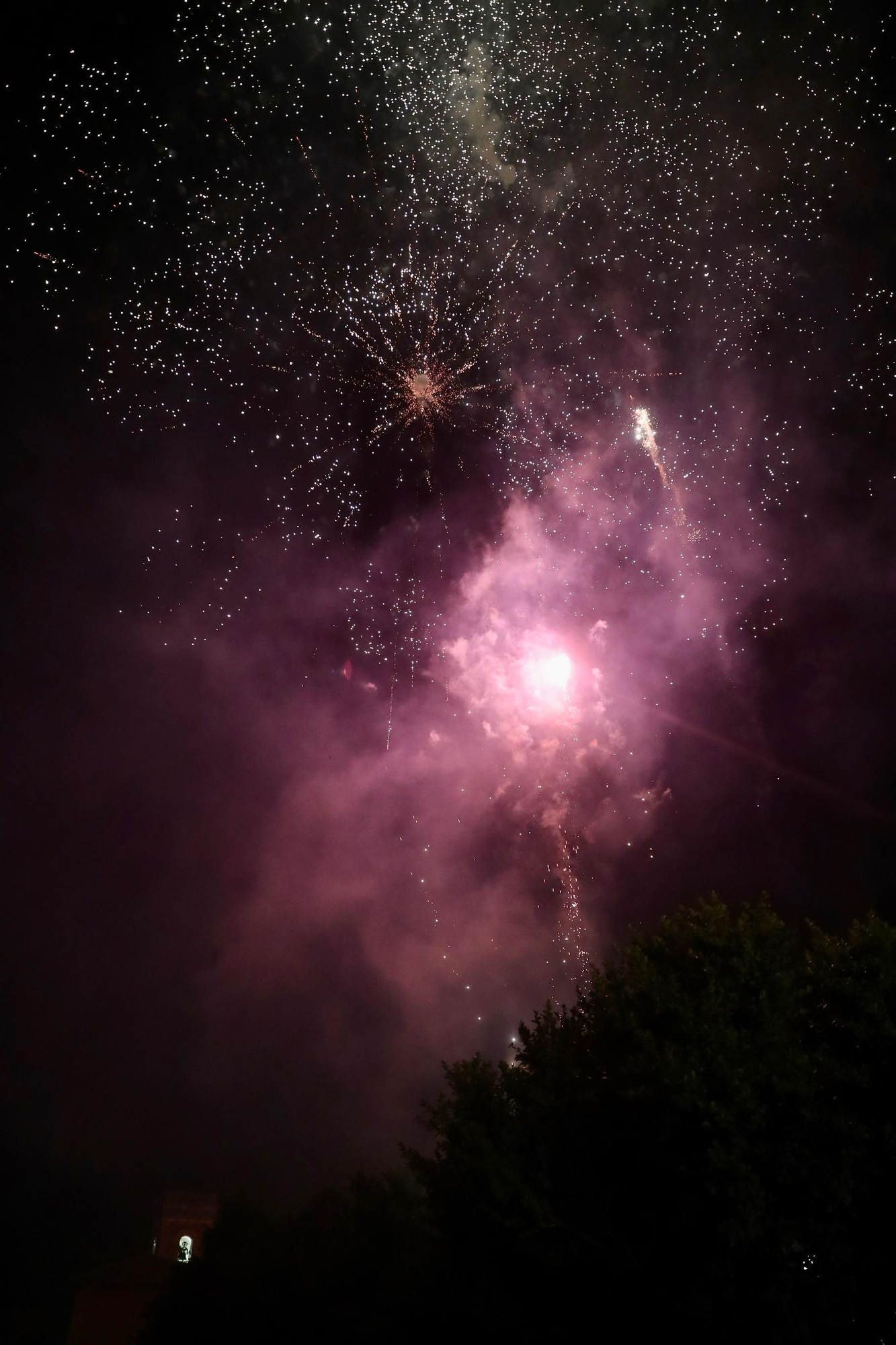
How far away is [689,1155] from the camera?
1061 cm

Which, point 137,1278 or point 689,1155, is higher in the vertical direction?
point 689,1155

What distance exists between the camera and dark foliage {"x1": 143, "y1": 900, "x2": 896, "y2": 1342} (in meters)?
9.96

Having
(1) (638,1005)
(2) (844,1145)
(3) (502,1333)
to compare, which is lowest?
(3) (502,1333)

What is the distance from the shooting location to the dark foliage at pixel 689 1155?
996 centimetres

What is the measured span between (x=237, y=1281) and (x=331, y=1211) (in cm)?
362

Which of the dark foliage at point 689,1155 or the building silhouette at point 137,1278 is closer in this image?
the dark foliage at point 689,1155

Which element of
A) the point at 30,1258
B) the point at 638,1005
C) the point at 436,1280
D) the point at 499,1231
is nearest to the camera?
the point at 638,1005

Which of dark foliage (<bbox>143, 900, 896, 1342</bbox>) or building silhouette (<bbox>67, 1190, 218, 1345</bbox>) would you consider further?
building silhouette (<bbox>67, 1190, 218, 1345</bbox>)

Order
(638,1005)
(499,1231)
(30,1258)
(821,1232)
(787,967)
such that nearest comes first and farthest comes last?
(821,1232), (787,967), (638,1005), (499,1231), (30,1258)

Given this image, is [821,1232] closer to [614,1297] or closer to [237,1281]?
[614,1297]

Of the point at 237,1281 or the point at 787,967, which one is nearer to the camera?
the point at 787,967

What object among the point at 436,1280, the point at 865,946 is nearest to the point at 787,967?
the point at 865,946

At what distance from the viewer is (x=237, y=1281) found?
92.8 ft

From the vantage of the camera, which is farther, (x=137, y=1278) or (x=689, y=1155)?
(x=137, y=1278)
